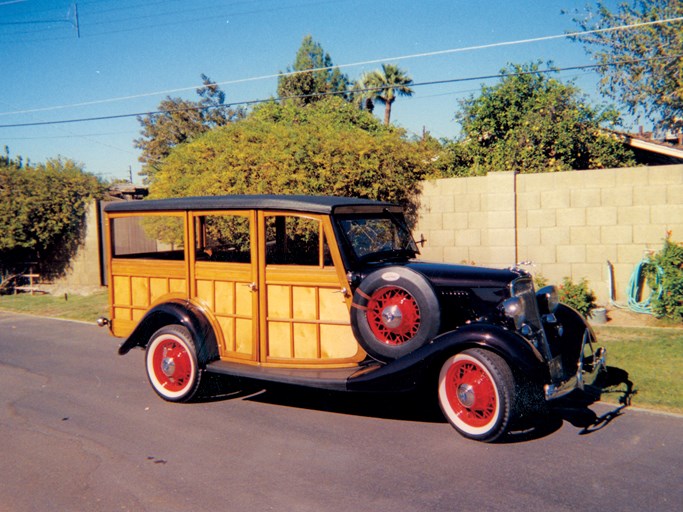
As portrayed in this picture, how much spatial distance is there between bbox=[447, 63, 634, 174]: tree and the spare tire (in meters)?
8.69

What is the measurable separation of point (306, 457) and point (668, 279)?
6189 millimetres

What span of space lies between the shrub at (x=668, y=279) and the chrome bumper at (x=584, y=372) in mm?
3581

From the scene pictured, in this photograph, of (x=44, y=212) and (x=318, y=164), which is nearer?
(x=318, y=164)

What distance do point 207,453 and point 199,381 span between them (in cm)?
129

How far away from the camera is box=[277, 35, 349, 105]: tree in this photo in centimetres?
3250

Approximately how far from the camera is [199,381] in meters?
5.99

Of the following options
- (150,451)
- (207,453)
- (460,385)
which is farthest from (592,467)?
(150,451)

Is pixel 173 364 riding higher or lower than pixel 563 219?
lower

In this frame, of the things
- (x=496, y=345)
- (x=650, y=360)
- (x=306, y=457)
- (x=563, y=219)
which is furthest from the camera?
(x=563, y=219)

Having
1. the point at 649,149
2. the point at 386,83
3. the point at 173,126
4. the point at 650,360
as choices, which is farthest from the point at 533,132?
the point at 173,126

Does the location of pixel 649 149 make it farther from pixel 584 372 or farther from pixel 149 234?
pixel 149 234

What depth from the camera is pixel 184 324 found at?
19.8 ft

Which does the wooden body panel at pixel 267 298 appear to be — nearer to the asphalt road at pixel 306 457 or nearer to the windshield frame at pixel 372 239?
the windshield frame at pixel 372 239

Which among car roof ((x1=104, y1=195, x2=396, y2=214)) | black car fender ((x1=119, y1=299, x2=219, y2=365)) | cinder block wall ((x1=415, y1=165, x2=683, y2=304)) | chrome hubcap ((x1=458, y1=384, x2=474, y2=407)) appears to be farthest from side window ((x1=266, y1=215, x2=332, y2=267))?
cinder block wall ((x1=415, y1=165, x2=683, y2=304))
